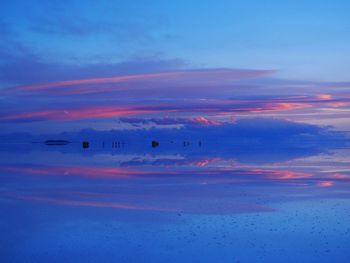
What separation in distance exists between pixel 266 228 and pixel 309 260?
2414 mm

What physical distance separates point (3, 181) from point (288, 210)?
13861mm

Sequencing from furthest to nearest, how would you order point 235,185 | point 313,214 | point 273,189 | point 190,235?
point 235,185 < point 273,189 < point 313,214 < point 190,235

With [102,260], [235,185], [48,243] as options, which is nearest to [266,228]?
[102,260]

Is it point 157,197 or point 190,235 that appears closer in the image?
point 190,235

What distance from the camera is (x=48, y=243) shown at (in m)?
9.76

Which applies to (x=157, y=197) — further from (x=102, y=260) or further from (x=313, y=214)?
(x=102, y=260)

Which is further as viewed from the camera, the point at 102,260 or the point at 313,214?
the point at 313,214

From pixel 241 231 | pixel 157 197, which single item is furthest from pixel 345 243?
pixel 157 197

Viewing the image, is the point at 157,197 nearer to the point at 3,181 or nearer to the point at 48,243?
the point at 48,243

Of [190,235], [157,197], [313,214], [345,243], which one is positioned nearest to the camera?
[345,243]

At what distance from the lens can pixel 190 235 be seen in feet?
34.1

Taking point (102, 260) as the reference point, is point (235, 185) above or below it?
below

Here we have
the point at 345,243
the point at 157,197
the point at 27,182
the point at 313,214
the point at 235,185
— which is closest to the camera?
the point at 345,243

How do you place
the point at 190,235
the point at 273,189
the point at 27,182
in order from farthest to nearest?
1. the point at 27,182
2. the point at 273,189
3. the point at 190,235
